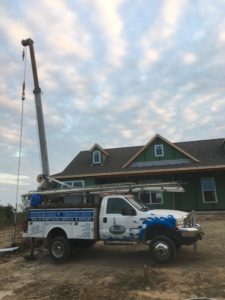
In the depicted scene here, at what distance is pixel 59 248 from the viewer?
41.1 feet

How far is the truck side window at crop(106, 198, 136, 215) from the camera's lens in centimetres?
1190

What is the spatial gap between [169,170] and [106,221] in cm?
1408

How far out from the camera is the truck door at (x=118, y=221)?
11.7m

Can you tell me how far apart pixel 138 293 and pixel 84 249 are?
5.95 metres

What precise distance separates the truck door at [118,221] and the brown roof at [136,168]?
45.1 ft

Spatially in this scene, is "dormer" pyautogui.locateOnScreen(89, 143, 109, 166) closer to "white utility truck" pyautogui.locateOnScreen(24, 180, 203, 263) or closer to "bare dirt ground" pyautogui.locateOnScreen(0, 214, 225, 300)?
"bare dirt ground" pyautogui.locateOnScreen(0, 214, 225, 300)

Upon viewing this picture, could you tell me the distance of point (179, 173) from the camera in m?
26.9

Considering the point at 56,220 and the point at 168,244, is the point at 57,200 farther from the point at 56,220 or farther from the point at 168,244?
the point at 168,244

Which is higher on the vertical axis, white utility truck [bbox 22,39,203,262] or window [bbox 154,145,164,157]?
window [bbox 154,145,164,157]

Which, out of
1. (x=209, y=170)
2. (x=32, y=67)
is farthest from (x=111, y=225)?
(x=209, y=170)

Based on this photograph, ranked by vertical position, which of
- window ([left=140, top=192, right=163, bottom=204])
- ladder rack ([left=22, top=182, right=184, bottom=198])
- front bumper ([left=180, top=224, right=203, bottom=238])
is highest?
window ([left=140, top=192, right=163, bottom=204])

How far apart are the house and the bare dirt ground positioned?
1210 centimetres

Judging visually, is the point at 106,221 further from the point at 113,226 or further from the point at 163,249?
the point at 163,249

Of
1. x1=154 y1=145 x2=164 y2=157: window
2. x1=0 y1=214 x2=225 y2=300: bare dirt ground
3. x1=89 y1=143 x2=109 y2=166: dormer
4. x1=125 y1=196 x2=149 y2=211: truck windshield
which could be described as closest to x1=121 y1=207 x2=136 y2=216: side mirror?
x1=125 y1=196 x2=149 y2=211: truck windshield
